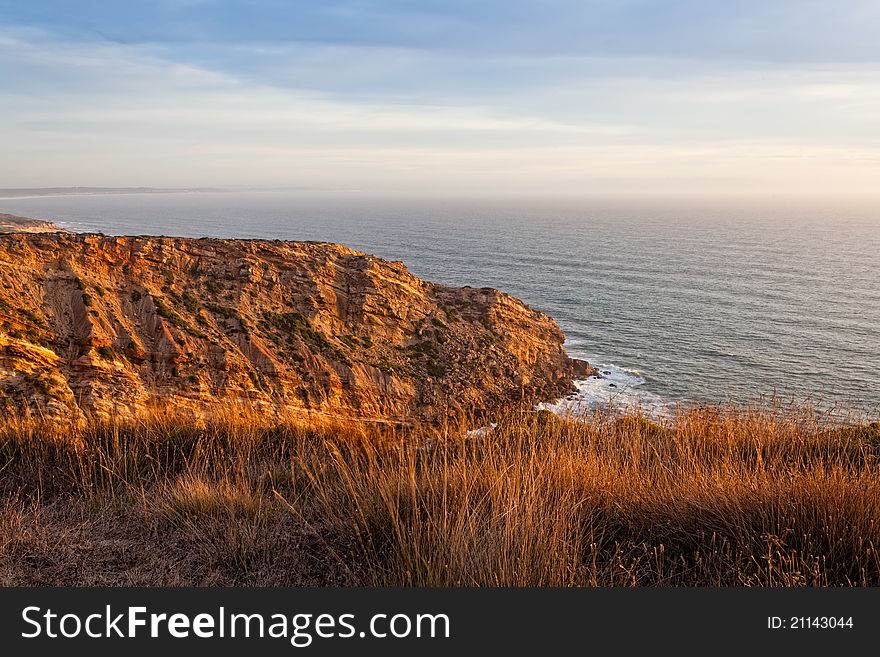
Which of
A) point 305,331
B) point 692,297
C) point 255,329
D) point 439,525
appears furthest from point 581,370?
point 439,525

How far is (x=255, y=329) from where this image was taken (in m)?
30.5

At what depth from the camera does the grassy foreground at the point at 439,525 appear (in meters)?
3.12

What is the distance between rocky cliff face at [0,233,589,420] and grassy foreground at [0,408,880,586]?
1664cm

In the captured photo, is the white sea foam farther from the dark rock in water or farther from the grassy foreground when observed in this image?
the grassy foreground

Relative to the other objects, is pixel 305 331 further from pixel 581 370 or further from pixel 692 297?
pixel 692 297

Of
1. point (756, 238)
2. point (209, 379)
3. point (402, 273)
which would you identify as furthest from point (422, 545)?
point (756, 238)

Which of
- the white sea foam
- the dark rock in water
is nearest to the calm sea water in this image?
the white sea foam

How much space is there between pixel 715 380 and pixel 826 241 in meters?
97.7

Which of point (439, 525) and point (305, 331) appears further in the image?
point (305, 331)

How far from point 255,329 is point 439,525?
28.9m

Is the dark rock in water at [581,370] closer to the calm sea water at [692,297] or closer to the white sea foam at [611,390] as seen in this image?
the white sea foam at [611,390]

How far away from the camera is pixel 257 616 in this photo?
8.70ft

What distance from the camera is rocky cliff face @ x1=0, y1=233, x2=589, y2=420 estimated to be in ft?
77.8

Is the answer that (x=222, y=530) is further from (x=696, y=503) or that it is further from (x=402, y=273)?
(x=402, y=273)
